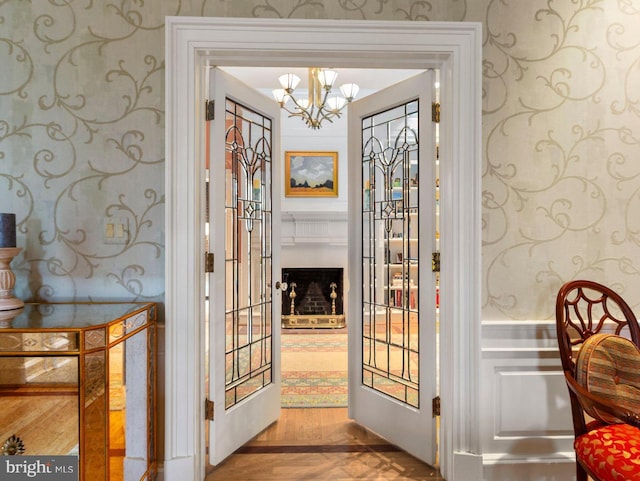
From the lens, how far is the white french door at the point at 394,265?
2162mm

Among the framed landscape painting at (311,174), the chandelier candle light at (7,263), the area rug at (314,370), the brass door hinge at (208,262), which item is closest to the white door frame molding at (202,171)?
the brass door hinge at (208,262)

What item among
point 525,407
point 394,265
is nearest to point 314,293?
point 394,265

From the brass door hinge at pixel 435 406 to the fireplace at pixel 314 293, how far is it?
11.5 ft

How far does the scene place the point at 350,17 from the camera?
6.39 ft

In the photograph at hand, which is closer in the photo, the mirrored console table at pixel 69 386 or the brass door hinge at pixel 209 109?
the mirrored console table at pixel 69 386

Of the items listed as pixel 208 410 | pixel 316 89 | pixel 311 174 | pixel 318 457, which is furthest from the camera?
pixel 311 174

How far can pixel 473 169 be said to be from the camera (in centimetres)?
195

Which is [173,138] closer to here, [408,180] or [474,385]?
[408,180]

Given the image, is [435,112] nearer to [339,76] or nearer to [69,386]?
[69,386]

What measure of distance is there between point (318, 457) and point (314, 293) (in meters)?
3.45

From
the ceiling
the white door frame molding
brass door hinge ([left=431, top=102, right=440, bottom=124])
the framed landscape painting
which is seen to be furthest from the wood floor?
the ceiling

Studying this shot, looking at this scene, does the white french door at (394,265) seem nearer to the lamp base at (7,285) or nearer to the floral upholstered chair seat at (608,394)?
the floral upholstered chair seat at (608,394)

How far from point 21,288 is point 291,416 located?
72.5 inches

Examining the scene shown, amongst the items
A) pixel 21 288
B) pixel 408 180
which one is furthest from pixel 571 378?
pixel 21 288
